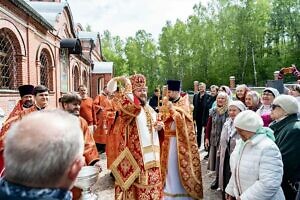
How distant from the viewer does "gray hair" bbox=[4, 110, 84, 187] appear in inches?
42.2

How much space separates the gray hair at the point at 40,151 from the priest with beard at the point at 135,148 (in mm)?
2752

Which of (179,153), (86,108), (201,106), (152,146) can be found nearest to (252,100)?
(179,153)

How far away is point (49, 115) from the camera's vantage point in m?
1.16

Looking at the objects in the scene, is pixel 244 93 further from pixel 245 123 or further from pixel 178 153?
pixel 245 123

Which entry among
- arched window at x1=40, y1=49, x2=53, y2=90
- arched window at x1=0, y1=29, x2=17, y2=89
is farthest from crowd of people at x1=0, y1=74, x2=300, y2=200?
arched window at x1=40, y1=49, x2=53, y2=90

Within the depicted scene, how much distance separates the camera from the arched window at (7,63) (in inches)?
330

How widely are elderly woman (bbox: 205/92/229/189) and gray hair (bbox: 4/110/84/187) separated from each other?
14.3ft

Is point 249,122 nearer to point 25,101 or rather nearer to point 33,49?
point 25,101

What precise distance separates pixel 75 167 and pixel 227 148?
347 centimetres

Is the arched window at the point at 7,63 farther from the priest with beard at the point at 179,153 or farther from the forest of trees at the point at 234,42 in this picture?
the forest of trees at the point at 234,42

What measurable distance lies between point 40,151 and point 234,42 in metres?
38.9

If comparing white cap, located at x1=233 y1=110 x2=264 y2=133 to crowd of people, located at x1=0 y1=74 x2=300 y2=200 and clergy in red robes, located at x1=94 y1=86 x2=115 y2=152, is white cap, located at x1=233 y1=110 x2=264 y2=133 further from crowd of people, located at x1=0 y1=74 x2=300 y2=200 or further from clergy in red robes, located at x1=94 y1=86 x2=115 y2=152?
clergy in red robes, located at x1=94 y1=86 x2=115 y2=152

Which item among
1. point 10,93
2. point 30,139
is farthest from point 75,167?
point 10,93


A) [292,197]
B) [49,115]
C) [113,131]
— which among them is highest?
[49,115]
